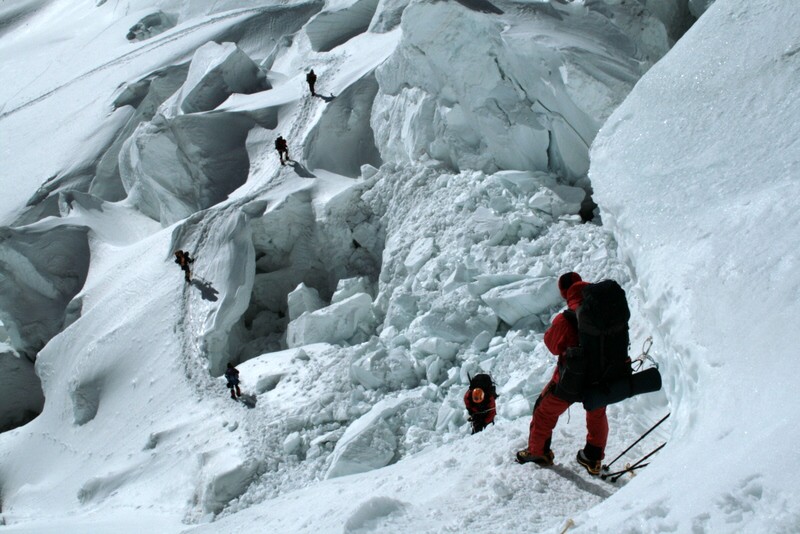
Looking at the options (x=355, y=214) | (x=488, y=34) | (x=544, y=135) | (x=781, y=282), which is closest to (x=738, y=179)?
(x=781, y=282)

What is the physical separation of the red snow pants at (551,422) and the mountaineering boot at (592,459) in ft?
0.09

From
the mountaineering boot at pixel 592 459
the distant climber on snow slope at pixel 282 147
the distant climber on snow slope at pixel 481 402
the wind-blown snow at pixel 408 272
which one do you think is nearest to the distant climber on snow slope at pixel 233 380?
the wind-blown snow at pixel 408 272

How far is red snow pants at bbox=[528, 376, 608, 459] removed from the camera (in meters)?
4.31

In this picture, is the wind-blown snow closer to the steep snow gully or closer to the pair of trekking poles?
the steep snow gully

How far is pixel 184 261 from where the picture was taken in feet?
42.9

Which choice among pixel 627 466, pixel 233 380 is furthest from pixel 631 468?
pixel 233 380

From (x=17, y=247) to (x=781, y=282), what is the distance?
18504 mm

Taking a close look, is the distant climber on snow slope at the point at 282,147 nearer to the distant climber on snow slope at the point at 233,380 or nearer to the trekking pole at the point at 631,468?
the distant climber on snow slope at the point at 233,380

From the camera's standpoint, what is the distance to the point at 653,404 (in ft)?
16.6

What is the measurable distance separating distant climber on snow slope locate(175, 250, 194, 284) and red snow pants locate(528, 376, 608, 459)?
33.1 ft

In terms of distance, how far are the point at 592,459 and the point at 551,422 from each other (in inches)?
15.0

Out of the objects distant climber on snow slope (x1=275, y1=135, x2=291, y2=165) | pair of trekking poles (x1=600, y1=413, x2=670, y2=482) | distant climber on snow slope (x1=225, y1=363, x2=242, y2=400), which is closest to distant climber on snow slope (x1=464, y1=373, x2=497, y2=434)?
pair of trekking poles (x1=600, y1=413, x2=670, y2=482)

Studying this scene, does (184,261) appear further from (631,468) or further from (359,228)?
(631,468)

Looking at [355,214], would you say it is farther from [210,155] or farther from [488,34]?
[210,155]
